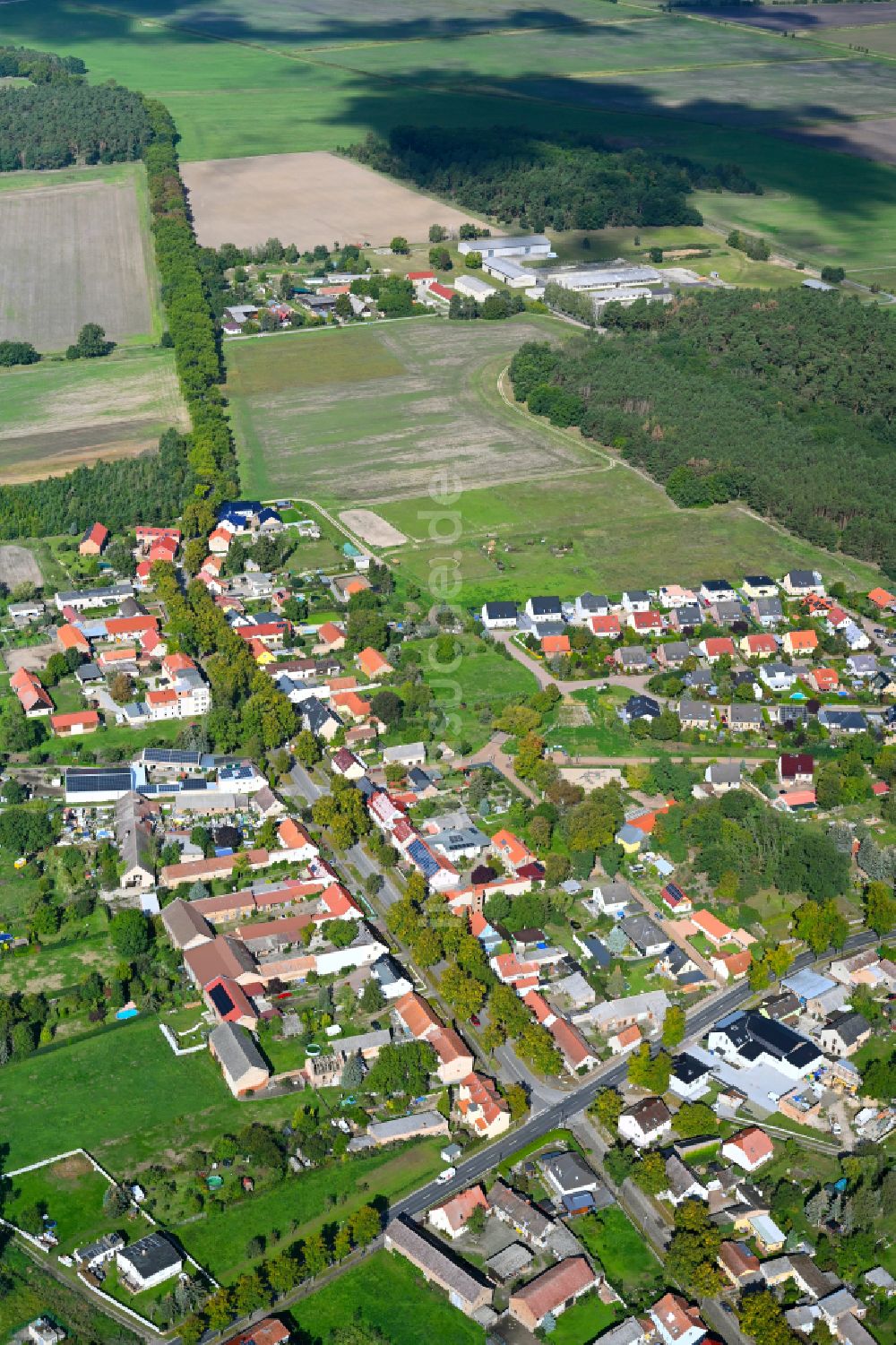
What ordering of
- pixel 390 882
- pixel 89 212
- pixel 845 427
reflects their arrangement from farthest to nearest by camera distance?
pixel 89 212 < pixel 845 427 < pixel 390 882

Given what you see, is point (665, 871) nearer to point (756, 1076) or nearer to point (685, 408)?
point (756, 1076)

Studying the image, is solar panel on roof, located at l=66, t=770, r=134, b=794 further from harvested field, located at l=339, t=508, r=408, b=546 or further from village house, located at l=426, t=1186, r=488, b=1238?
harvested field, located at l=339, t=508, r=408, b=546

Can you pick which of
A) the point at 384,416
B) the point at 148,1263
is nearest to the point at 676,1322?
the point at 148,1263

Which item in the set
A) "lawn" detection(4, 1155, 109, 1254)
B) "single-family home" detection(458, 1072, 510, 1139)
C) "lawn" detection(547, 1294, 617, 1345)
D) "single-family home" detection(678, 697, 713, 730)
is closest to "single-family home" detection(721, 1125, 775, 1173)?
"lawn" detection(547, 1294, 617, 1345)

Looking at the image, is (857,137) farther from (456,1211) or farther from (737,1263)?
(456,1211)

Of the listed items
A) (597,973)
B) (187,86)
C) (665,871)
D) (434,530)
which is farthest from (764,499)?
(187,86)

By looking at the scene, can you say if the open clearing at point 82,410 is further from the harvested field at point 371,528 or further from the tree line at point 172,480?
the harvested field at point 371,528
